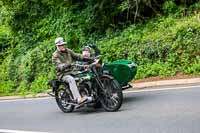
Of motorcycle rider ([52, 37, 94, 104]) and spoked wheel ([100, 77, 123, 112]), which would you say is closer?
spoked wheel ([100, 77, 123, 112])

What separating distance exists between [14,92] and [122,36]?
17.3 ft

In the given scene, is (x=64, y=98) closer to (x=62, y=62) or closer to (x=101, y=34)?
(x=62, y=62)

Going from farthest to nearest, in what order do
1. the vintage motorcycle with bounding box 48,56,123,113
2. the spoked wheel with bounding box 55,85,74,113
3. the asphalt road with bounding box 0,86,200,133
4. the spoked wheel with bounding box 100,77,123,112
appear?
the spoked wheel with bounding box 55,85,74,113
the vintage motorcycle with bounding box 48,56,123,113
the spoked wheel with bounding box 100,77,123,112
the asphalt road with bounding box 0,86,200,133

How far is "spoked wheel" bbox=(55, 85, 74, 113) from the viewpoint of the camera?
41.0 feet

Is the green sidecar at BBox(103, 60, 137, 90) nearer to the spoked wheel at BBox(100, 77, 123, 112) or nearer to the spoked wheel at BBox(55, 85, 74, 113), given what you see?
the spoked wheel at BBox(100, 77, 123, 112)

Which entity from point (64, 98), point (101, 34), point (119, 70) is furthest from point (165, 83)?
point (101, 34)

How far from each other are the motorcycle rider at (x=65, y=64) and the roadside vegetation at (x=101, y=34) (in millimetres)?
5402

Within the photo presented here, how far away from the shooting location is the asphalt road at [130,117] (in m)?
9.66

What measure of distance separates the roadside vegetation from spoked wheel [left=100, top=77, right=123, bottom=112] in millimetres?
5332

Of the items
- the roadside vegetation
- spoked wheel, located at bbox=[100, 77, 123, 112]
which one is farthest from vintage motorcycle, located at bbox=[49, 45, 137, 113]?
the roadside vegetation

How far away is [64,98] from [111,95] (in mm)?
1545

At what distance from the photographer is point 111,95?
11.6m

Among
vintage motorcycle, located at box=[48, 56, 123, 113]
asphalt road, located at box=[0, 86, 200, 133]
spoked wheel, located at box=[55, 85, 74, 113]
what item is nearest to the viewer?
asphalt road, located at box=[0, 86, 200, 133]

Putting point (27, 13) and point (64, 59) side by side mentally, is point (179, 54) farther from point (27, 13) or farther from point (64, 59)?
point (27, 13)
